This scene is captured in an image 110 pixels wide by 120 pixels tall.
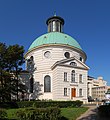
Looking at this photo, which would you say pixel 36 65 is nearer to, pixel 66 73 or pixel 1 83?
pixel 66 73

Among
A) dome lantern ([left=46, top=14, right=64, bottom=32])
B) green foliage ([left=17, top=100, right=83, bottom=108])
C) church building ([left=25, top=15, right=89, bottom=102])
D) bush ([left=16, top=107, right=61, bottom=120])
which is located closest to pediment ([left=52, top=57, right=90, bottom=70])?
church building ([left=25, top=15, right=89, bottom=102])

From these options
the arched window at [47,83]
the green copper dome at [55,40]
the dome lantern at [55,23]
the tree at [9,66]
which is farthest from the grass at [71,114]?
the dome lantern at [55,23]

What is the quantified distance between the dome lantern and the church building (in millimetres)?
3677

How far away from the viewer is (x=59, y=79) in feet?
137

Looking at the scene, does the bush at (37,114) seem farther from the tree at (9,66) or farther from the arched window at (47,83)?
the arched window at (47,83)

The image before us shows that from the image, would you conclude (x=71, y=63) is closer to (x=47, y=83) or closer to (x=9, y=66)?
(x=47, y=83)

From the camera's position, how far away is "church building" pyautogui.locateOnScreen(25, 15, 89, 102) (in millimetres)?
42562

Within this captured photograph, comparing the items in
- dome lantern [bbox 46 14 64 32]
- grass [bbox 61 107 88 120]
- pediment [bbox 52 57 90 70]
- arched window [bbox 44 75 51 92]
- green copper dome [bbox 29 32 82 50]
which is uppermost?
dome lantern [bbox 46 14 64 32]

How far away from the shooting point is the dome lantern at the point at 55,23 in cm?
5562

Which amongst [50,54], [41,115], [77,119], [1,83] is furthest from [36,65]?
[41,115]

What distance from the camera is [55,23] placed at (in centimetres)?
5634

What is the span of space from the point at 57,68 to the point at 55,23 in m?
18.2

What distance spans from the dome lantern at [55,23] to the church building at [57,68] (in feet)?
12.1

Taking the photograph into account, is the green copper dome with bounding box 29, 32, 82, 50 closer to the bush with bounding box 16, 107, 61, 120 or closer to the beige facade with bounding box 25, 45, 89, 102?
the beige facade with bounding box 25, 45, 89, 102
